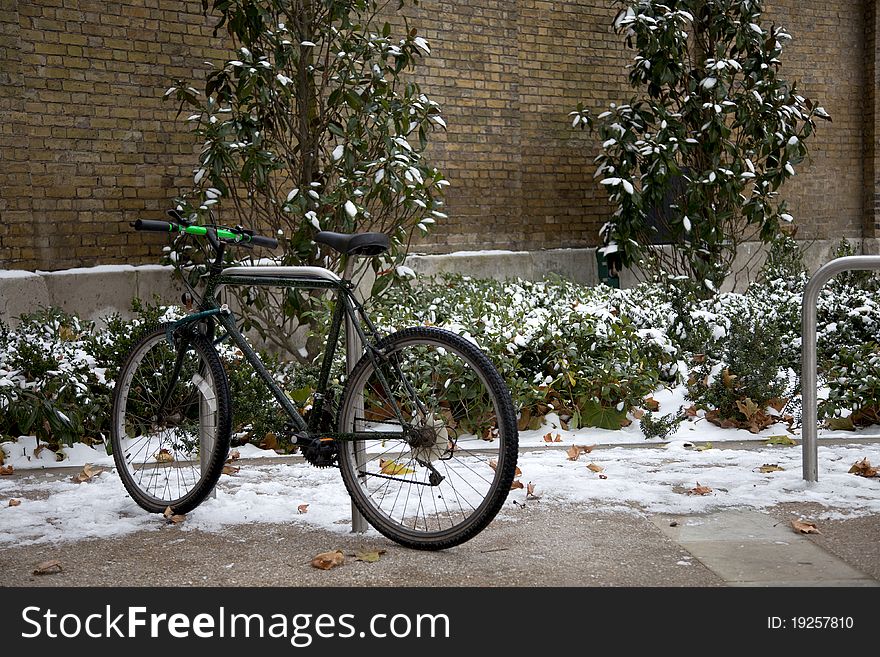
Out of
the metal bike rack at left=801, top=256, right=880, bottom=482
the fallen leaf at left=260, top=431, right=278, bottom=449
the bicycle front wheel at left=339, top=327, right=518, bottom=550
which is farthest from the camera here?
the fallen leaf at left=260, top=431, right=278, bottom=449

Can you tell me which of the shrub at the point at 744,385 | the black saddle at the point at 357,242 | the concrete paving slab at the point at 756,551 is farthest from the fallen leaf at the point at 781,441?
the black saddle at the point at 357,242

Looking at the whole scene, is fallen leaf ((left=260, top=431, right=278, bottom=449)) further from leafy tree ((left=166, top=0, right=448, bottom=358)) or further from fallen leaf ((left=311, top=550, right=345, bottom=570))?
fallen leaf ((left=311, top=550, right=345, bottom=570))

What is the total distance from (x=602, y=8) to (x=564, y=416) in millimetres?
6573

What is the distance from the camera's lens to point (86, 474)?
481 centimetres

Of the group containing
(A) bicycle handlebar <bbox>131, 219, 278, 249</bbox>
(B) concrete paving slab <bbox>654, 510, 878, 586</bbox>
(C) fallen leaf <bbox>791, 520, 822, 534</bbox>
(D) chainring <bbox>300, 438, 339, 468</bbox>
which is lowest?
(B) concrete paving slab <bbox>654, 510, 878, 586</bbox>

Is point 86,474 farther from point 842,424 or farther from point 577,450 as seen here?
point 842,424

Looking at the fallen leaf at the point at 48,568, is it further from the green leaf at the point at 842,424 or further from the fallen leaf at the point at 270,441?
the green leaf at the point at 842,424

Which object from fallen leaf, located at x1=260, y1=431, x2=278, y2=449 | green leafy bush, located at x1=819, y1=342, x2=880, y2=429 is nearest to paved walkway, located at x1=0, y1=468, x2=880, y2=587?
fallen leaf, located at x1=260, y1=431, x2=278, y2=449

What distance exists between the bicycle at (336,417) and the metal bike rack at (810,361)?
1416mm

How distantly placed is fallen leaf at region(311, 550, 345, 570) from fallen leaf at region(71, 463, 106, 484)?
1.82m

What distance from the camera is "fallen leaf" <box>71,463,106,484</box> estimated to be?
4767 mm

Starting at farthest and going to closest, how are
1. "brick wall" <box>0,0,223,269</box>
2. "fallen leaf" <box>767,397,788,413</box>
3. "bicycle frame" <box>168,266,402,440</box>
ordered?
"brick wall" <box>0,0,223,269</box>
"fallen leaf" <box>767,397,788,413</box>
"bicycle frame" <box>168,266,402,440</box>

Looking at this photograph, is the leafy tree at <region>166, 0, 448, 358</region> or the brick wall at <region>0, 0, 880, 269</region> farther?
the brick wall at <region>0, 0, 880, 269</region>

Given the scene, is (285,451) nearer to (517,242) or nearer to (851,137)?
(517,242)
